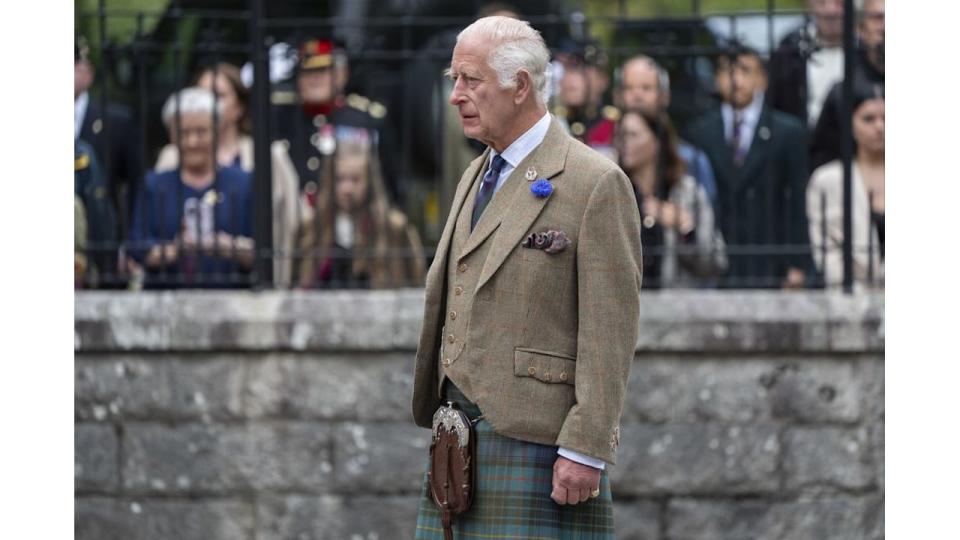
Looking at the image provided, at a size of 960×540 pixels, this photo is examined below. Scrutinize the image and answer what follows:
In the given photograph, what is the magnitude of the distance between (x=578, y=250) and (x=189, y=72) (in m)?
3.61

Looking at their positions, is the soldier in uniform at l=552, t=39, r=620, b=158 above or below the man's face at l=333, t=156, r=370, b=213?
above

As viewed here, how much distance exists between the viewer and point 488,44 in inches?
170

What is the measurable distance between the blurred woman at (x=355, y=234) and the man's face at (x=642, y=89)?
108 centimetres

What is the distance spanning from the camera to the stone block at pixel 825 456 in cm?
684

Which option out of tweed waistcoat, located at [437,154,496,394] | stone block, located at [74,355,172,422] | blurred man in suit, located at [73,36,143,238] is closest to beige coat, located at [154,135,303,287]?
blurred man in suit, located at [73,36,143,238]

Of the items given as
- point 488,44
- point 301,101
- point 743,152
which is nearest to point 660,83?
point 743,152

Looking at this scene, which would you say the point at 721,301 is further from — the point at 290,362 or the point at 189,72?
the point at 189,72

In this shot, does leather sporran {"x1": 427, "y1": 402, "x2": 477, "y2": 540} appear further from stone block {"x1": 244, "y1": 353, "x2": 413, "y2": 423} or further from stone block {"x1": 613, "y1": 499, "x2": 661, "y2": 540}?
stone block {"x1": 613, "y1": 499, "x2": 661, "y2": 540}

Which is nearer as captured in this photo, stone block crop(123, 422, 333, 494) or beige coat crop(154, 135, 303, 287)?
stone block crop(123, 422, 333, 494)

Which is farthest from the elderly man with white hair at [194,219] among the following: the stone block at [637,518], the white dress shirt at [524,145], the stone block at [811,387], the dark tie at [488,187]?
the white dress shirt at [524,145]

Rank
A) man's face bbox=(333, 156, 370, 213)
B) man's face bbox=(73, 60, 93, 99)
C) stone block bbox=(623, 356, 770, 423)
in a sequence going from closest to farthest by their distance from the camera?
stone block bbox=(623, 356, 770, 423)
man's face bbox=(333, 156, 370, 213)
man's face bbox=(73, 60, 93, 99)

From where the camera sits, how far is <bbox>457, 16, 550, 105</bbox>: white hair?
14.2 ft

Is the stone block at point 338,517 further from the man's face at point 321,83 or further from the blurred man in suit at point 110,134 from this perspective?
the man's face at point 321,83

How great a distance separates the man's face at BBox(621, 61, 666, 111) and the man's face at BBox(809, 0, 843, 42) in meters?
0.72
